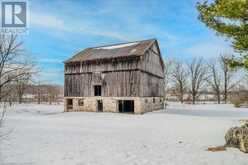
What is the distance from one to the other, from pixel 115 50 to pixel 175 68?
38548mm

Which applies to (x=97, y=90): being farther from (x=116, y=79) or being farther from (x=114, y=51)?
(x=114, y=51)

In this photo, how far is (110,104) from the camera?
31859mm

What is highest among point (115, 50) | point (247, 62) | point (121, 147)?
point (115, 50)

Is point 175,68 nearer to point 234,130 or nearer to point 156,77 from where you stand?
point 156,77

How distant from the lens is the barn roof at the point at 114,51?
3209 centimetres

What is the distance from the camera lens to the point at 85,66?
34719 millimetres

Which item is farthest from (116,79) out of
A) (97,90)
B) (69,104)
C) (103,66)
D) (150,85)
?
(69,104)

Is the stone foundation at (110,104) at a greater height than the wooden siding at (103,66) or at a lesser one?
lesser

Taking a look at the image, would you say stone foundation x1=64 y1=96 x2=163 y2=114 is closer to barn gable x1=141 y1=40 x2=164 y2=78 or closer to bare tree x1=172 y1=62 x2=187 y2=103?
barn gable x1=141 y1=40 x2=164 y2=78

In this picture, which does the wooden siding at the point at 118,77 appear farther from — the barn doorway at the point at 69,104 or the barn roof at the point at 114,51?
the barn doorway at the point at 69,104

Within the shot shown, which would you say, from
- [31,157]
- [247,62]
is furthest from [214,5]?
[31,157]

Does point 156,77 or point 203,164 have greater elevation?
point 156,77

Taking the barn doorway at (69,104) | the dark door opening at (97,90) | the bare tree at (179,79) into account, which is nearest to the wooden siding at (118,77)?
the dark door opening at (97,90)

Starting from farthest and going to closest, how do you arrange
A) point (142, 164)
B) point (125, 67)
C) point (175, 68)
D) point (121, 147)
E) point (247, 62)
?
point (175, 68)
point (125, 67)
point (121, 147)
point (142, 164)
point (247, 62)
